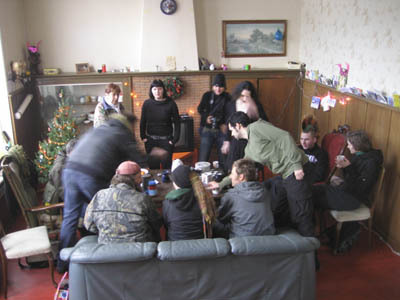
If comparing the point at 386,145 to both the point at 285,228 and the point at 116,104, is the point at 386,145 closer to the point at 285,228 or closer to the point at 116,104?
the point at 285,228

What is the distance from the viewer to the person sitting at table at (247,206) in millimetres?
3047

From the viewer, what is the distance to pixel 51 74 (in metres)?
6.53

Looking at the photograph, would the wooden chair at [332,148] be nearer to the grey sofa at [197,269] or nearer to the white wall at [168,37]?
the grey sofa at [197,269]

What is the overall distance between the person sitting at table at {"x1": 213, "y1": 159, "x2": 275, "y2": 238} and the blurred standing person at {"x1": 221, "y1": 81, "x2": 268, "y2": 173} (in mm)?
1069

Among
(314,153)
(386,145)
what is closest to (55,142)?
(314,153)

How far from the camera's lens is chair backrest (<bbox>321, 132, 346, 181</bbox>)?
4.48m

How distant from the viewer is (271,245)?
2744 mm

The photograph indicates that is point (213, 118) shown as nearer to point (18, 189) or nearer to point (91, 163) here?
point (91, 163)

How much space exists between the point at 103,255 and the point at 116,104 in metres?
2.07

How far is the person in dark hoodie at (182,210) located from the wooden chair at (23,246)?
1130mm

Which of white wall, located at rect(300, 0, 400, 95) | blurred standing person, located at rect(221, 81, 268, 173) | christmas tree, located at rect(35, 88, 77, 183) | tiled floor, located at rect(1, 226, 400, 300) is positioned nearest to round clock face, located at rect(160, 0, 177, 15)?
white wall, located at rect(300, 0, 400, 95)

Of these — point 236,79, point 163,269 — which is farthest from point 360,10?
point 163,269

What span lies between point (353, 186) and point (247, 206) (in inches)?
54.5

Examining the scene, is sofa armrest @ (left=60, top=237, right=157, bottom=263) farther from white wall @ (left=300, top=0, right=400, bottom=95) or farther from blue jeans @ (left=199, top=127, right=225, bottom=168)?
white wall @ (left=300, top=0, right=400, bottom=95)
